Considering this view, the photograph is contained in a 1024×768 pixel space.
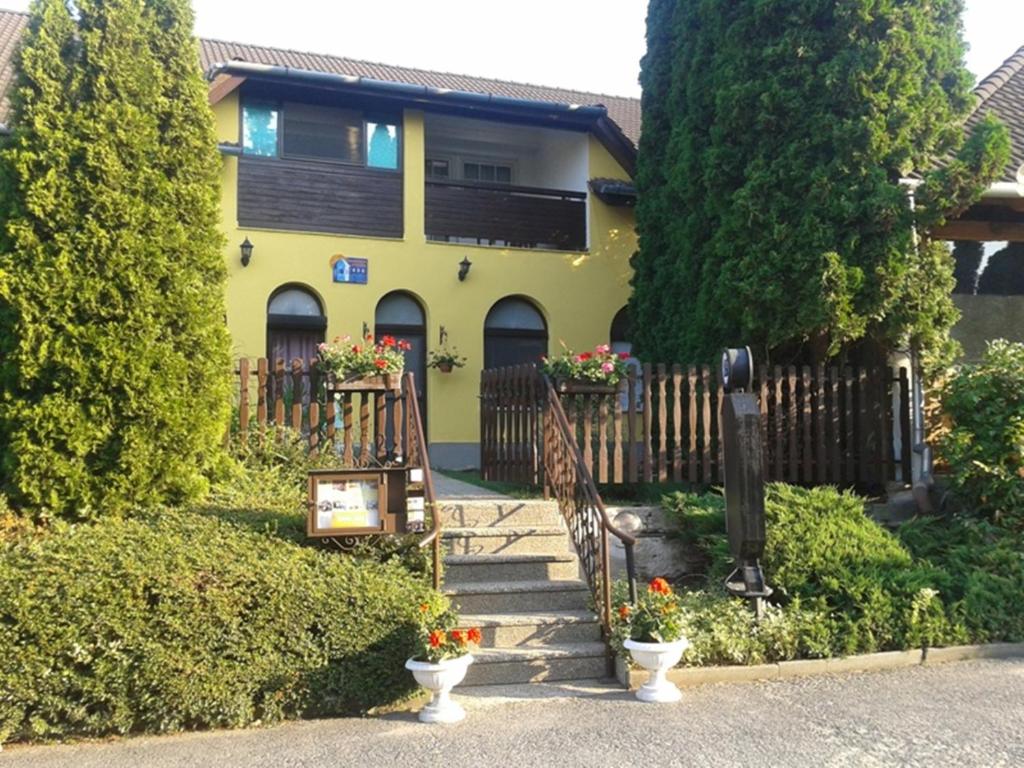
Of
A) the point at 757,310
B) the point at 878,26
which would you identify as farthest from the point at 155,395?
the point at 878,26

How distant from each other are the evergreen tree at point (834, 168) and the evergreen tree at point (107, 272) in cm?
530

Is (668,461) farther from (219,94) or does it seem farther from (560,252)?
(219,94)

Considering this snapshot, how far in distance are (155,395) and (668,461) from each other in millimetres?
4850

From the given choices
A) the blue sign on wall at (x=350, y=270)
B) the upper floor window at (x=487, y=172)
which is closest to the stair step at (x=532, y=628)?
the blue sign on wall at (x=350, y=270)

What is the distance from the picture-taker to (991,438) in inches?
299

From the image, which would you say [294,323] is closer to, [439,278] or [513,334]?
[439,278]

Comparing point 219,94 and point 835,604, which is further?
point 219,94

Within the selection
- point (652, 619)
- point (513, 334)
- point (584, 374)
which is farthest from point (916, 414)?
point (513, 334)

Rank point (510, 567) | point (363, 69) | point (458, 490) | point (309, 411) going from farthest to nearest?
1. point (363, 69)
2. point (458, 490)
3. point (309, 411)
4. point (510, 567)

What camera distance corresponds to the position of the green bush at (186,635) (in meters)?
4.60

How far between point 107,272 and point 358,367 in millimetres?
2323

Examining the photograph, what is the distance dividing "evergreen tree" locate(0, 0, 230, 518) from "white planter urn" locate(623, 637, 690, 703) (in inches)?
139

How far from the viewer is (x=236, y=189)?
1182 cm

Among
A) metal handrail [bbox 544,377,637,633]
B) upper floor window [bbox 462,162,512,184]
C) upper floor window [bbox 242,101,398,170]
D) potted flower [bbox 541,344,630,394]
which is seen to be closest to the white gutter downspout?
potted flower [bbox 541,344,630,394]
